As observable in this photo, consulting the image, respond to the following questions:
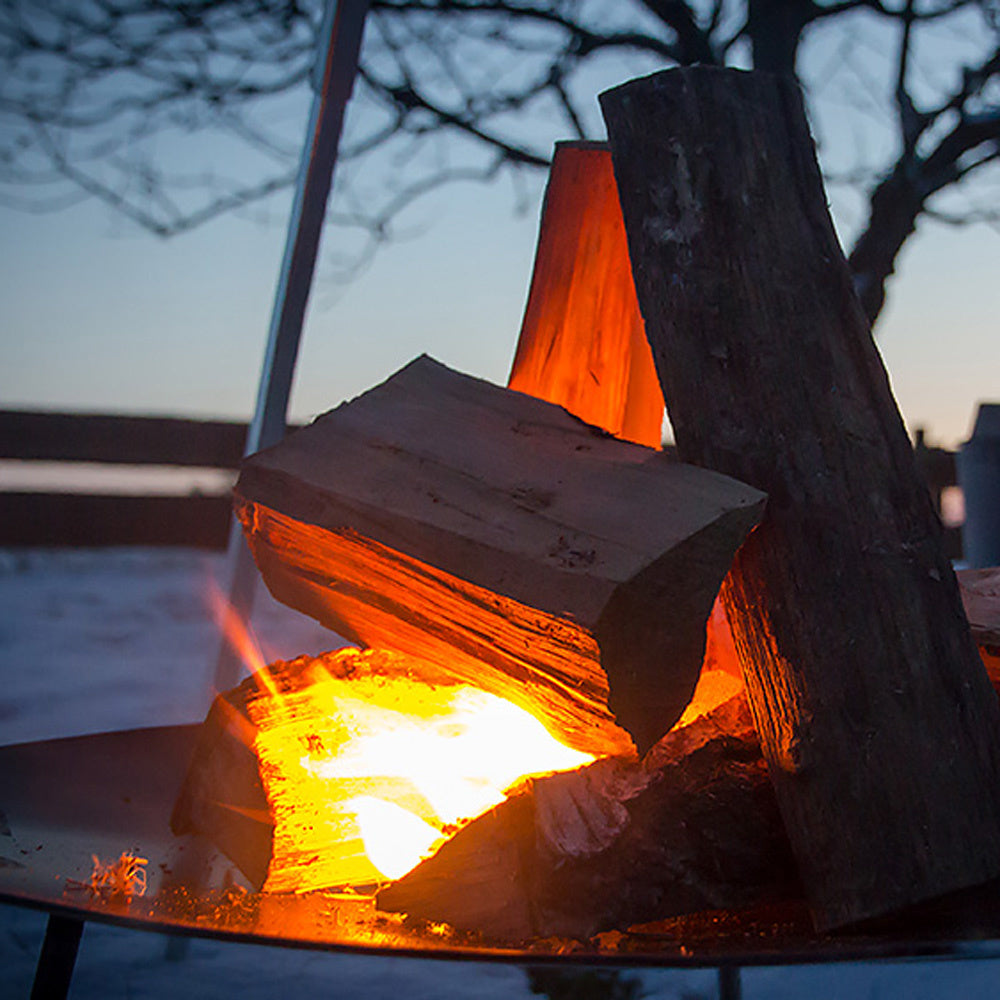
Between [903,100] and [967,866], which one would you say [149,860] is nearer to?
[967,866]

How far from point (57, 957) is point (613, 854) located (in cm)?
41

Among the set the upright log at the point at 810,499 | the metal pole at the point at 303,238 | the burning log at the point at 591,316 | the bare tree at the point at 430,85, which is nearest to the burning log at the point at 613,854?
the upright log at the point at 810,499

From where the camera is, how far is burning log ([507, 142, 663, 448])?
1.12 m

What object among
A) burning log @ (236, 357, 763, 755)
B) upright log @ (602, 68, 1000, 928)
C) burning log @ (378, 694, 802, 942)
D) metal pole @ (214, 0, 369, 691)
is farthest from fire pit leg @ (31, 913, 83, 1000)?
metal pole @ (214, 0, 369, 691)

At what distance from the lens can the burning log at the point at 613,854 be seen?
2.27 ft

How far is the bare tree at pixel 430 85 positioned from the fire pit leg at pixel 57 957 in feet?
6.20

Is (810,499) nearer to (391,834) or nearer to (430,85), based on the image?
(391,834)

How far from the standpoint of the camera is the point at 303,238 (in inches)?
51.8

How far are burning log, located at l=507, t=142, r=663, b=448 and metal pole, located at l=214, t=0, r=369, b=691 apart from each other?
1.23ft

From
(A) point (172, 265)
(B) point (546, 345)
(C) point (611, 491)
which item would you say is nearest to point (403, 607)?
(C) point (611, 491)

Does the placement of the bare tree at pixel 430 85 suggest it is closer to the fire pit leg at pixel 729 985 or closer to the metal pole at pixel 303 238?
the metal pole at pixel 303 238

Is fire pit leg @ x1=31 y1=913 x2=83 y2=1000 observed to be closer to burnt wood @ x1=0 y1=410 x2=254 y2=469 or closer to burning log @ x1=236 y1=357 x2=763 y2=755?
burning log @ x1=236 y1=357 x2=763 y2=755

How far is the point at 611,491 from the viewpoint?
2.44 ft

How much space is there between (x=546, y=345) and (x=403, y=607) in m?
0.48
